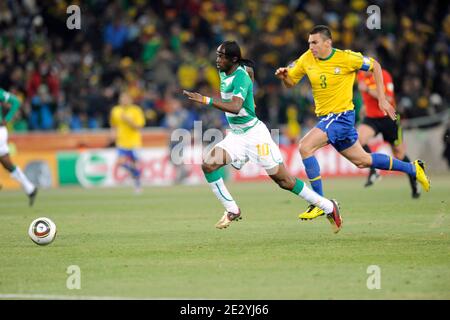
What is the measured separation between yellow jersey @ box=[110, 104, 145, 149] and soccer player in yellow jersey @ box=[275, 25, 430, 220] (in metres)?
11.1

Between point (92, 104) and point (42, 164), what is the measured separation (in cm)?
220

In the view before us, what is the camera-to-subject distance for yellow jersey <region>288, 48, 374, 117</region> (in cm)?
1351

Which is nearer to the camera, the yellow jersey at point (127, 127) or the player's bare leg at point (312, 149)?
the player's bare leg at point (312, 149)

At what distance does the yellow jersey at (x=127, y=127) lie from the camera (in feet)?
79.6

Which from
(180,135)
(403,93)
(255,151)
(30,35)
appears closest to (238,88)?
(255,151)

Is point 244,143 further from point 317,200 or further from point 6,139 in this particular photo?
point 6,139

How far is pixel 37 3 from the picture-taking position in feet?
92.8

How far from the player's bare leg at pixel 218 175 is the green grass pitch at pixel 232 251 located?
29 cm

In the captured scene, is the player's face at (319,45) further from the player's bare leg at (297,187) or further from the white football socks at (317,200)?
the white football socks at (317,200)

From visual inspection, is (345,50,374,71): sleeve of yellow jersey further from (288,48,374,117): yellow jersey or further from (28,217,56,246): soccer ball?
(28,217,56,246): soccer ball

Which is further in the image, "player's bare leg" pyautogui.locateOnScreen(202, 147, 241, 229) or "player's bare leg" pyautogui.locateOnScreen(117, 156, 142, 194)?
"player's bare leg" pyautogui.locateOnScreen(117, 156, 142, 194)

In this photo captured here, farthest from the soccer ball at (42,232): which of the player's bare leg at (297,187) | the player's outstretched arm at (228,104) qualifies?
the player's bare leg at (297,187)

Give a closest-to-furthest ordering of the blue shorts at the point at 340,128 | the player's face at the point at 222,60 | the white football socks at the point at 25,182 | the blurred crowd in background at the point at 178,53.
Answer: the player's face at the point at 222,60 → the blue shorts at the point at 340,128 → the white football socks at the point at 25,182 → the blurred crowd in background at the point at 178,53

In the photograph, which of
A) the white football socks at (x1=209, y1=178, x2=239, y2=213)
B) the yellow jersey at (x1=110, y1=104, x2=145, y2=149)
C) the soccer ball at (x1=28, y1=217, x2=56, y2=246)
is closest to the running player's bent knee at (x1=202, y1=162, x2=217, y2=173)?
the white football socks at (x1=209, y1=178, x2=239, y2=213)
